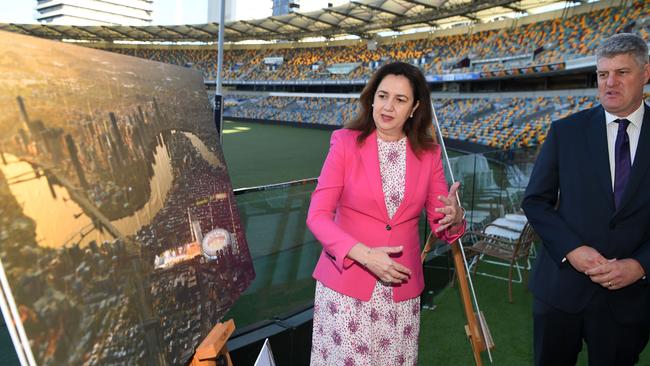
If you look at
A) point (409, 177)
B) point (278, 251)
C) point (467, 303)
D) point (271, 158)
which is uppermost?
point (409, 177)

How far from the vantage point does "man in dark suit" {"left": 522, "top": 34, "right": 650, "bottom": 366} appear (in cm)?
168

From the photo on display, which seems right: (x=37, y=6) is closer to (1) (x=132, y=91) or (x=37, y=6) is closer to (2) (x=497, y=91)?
(2) (x=497, y=91)

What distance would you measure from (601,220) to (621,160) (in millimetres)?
253

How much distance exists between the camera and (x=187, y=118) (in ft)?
4.91

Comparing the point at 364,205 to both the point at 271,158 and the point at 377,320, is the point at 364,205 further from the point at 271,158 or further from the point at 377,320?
the point at 271,158

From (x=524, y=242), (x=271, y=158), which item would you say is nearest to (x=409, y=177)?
(x=524, y=242)

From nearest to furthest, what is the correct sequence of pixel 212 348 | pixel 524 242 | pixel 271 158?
pixel 212 348 < pixel 524 242 < pixel 271 158

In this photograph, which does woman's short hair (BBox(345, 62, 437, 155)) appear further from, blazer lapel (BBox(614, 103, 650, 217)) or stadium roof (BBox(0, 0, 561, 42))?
stadium roof (BBox(0, 0, 561, 42))

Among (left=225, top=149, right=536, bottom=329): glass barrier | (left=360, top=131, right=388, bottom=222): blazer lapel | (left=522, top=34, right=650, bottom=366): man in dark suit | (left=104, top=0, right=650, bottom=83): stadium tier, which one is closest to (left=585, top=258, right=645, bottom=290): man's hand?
(left=522, top=34, right=650, bottom=366): man in dark suit

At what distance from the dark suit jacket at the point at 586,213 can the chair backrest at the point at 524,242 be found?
2.10m

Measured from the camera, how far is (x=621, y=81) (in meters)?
1.67

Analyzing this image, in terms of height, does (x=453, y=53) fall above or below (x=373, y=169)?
below

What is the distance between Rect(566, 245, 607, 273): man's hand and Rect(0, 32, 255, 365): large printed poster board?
1.31 m

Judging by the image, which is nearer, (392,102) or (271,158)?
Answer: (392,102)
